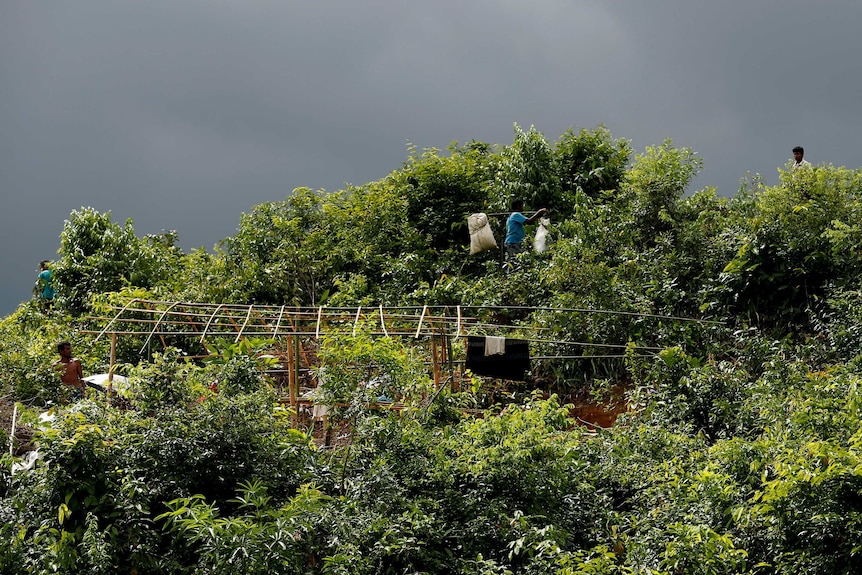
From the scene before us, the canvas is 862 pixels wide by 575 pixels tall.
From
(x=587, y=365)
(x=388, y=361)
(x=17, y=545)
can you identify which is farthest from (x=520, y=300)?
(x=17, y=545)

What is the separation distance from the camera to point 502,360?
378 inches

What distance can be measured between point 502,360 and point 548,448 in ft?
6.53

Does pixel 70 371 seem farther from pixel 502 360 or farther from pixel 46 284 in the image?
pixel 46 284

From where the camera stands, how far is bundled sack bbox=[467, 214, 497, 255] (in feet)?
45.9

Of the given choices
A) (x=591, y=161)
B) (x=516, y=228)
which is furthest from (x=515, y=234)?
(x=591, y=161)

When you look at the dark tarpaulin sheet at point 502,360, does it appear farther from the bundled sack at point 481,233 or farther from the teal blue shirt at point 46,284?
the teal blue shirt at point 46,284

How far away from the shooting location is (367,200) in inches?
630

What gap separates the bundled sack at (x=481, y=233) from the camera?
14.0 m

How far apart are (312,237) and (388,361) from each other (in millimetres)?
7852

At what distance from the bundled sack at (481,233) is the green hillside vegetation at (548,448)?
63.1 inches

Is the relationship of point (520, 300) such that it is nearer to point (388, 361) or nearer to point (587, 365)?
point (587, 365)

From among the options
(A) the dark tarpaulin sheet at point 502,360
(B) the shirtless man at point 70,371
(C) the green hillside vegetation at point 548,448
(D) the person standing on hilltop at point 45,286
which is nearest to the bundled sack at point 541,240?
(C) the green hillside vegetation at point 548,448

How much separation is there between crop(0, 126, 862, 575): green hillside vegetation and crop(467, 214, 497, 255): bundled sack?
160 cm

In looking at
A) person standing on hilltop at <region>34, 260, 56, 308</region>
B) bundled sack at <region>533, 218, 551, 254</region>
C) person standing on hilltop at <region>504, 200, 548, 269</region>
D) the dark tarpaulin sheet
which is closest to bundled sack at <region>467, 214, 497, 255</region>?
person standing on hilltop at <region>504, 200, 548, 269</region>
